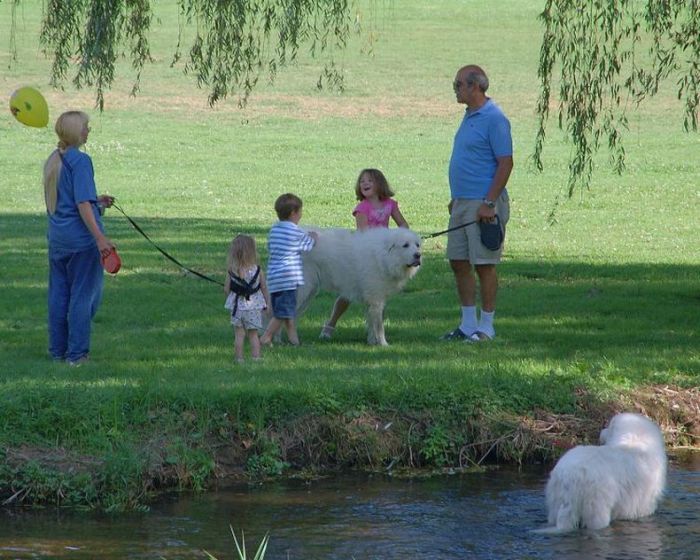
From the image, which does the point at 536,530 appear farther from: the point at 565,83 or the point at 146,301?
the point at 146,301

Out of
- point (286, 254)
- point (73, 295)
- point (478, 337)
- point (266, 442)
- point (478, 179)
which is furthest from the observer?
point (478, 337)

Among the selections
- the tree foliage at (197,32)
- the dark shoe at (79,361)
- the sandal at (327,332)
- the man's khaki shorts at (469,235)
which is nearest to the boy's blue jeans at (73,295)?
the dark shoe at (79,361)

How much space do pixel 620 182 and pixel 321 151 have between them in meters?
8.07

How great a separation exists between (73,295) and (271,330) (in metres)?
1.86

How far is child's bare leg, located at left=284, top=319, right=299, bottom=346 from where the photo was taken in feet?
36.1

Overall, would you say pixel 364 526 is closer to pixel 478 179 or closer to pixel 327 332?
pixel 327 332

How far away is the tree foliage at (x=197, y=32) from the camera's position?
10.5 m

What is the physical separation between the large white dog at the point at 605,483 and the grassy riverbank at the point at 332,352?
161 centimetres

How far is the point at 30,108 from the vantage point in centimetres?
1027

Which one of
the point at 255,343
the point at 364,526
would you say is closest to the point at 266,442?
the point at 364,526

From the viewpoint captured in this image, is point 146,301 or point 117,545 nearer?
point 117,545

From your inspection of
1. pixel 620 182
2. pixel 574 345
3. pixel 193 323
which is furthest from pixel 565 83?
pixel 620 182

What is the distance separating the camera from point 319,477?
870 centimetres

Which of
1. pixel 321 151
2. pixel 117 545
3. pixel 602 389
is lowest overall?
pixel 117 545
